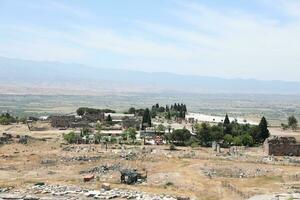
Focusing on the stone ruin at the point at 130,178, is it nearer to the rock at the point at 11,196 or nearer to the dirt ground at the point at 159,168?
the dirt ground at the point at 159,168

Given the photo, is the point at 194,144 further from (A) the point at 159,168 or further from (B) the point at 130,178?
(B) the point at 130,178

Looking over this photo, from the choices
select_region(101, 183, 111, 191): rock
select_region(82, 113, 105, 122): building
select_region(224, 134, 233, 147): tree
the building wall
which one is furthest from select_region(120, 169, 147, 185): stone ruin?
select_region(82, 113, 105, 122): building

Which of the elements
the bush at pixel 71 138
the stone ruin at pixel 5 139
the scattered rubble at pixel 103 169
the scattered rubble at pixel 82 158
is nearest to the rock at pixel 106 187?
the scattered rubble at pixel 103 169

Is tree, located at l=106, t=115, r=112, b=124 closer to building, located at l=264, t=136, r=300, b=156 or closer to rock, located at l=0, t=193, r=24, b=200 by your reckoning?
building, located at l=264, t=136, r=300, b=156

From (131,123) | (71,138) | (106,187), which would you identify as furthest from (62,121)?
(106,187)

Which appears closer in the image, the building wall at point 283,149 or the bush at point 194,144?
the building wall at point 283,149
